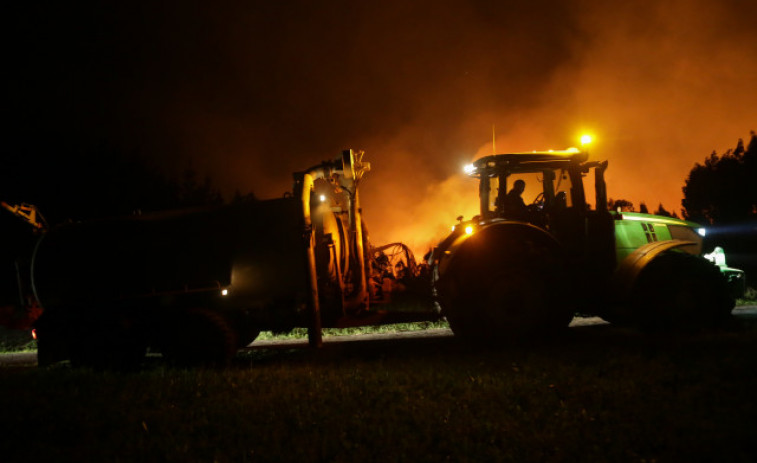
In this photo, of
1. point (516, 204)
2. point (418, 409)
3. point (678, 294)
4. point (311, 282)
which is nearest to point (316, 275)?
point (311, 282)

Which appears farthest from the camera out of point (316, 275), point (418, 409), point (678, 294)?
point (316, 275)

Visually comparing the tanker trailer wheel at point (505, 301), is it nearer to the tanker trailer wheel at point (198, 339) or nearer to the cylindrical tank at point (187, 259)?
the cylindrical tank at point (187, 259)

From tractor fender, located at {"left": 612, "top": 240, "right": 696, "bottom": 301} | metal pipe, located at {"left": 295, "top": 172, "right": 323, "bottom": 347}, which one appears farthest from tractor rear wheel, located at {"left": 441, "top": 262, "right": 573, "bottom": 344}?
metal pipe, located at {"left": 295, "top": 172, "right": 323, "bottom": 347}

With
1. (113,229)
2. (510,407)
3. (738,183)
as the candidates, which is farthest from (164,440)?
(738,183)

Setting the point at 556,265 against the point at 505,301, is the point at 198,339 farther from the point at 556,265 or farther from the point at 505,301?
the point at 556,265

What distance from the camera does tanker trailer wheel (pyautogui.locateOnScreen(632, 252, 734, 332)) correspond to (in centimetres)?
846

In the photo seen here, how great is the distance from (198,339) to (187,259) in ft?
4.30

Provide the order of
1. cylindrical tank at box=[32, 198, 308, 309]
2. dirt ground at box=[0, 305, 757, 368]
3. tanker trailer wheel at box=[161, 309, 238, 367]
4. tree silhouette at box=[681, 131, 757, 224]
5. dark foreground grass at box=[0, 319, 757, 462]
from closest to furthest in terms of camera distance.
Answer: dark foreground grass at box=[0, 319, 757, 462] < tanker trailer wheel at box=[161, 309, 238, 367] < cylindrical tank at box=[32, 198, 308, 309] < dirt ground at box=[0, 305, 757, 368] < tree silhouette at box=[681, 131, 757, 224]

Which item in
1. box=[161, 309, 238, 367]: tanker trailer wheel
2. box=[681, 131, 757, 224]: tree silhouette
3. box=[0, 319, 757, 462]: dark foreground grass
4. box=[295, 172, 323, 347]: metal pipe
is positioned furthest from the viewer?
box=[681, 131, 757, 224]: tree silhouette

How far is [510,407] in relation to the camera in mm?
5258

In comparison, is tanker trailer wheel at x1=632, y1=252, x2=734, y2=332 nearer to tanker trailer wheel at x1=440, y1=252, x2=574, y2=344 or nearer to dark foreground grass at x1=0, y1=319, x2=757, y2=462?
dark foreground grass at x1=0, y1=319, x2=757, y2=462

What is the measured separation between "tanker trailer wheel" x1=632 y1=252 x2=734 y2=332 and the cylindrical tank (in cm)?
554

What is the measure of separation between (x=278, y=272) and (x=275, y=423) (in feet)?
11.9

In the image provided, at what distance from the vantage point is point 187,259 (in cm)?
852
